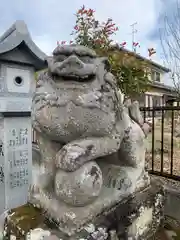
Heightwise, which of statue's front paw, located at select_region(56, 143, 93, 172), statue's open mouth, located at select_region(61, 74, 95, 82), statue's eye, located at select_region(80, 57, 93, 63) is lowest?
statue's front paw, located at select_region(56, 143, 93, 172)

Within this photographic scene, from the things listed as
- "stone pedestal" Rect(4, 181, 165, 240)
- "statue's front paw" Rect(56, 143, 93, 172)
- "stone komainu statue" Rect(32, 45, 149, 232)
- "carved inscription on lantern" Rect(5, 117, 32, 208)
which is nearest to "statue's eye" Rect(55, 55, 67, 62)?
"stone komainu statue" Rect(32, 45, 149, 232)

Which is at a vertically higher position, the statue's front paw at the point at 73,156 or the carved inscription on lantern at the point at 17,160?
the statue's front paw at the point at 73,156

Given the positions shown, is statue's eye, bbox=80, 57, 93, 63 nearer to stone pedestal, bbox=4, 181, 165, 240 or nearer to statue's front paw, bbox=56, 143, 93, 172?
statue's front paw, bbox=56, 143, 93, 172

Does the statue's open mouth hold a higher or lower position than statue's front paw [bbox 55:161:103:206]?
higher

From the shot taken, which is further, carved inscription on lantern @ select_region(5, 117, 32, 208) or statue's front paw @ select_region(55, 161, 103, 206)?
carved inscription on lantern @ select_region(5, 117, 32, 208)

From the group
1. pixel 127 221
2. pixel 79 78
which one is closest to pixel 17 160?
→ pixel 127 221

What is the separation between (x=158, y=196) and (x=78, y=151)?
1.94 ft

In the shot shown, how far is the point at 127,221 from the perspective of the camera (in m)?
0.93

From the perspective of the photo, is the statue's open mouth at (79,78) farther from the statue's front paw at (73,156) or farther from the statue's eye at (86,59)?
the statue's front paw at (73,156)

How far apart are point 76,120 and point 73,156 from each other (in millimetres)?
133

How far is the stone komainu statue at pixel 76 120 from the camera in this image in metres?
0.78

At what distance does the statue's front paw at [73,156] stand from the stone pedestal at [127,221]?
23 centimetres

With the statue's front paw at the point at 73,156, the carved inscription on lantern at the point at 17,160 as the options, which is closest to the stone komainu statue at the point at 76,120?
the statue's front paw at the point at 73,156

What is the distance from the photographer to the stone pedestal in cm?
79
